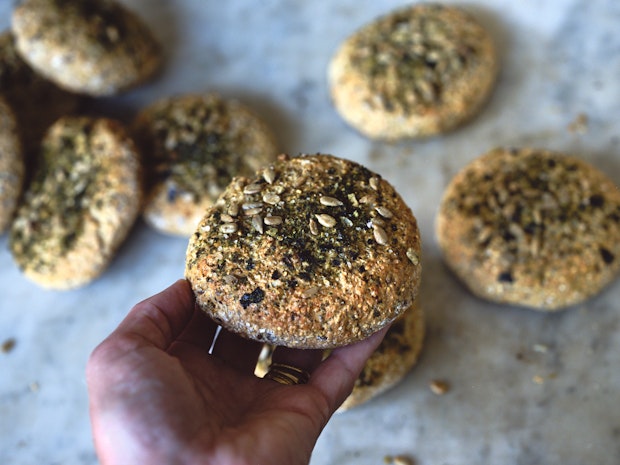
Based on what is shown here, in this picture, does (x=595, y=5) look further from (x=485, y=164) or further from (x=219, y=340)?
(x=219, y=340)

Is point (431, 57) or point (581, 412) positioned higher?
point (431, 57)

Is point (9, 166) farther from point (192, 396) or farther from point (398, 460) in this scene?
point (398, 460)

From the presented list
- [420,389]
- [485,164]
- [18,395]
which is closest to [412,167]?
[485,164]

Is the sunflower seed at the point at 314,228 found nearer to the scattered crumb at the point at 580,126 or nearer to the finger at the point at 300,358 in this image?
the finger at the point at 300,358

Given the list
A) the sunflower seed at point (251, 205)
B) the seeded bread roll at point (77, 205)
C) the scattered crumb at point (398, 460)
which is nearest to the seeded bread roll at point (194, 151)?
the seeded bread roll at point (77, 205)

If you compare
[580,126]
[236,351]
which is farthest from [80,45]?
[580,126]

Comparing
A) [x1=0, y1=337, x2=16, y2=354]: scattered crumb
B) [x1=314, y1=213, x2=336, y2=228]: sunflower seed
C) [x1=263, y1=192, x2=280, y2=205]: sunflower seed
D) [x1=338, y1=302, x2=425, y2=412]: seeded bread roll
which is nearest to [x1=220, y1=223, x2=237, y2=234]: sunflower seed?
[x1=263, y1=192, x2=280, y2=205]: sunflower seed
